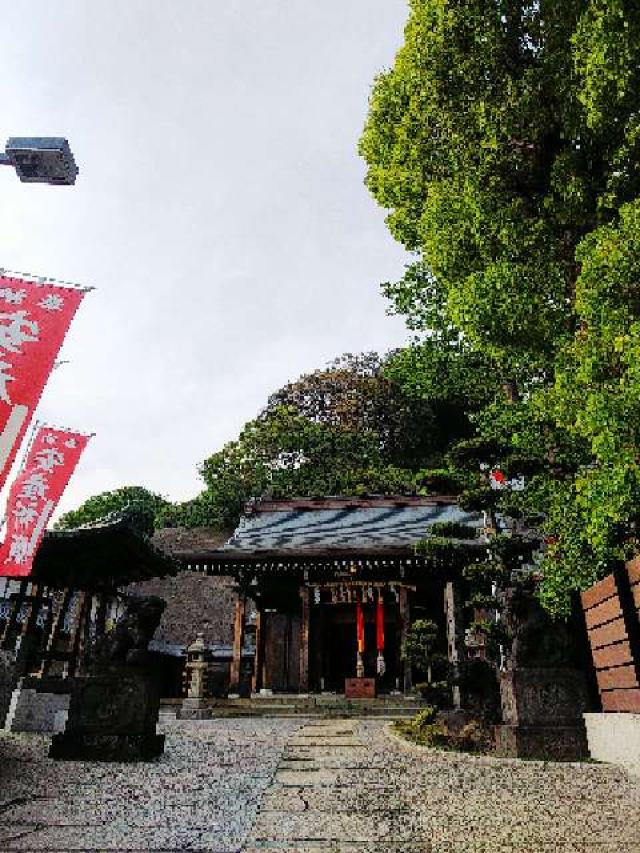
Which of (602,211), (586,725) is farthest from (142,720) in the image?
(602,211)

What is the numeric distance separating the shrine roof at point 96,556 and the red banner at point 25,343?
4500 millimetres

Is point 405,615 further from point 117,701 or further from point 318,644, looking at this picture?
point 117,701

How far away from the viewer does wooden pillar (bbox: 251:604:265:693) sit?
54.1 feet

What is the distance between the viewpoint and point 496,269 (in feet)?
22.6

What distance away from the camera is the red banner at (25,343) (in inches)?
190

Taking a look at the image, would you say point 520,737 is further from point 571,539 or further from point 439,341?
point 439,341

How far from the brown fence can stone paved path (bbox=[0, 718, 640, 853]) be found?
78 centimetres

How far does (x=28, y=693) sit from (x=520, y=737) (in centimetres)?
717

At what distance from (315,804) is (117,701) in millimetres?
3345

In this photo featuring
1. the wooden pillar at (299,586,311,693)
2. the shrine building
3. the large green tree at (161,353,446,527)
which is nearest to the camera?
the wooden pillar at (299,586,311,693)

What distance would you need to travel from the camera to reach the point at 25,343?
5199 mm

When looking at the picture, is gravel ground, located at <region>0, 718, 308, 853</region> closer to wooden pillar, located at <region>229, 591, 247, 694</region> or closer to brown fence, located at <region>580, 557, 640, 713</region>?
brown fence, located at <region>580, 557, 640, 713</region>

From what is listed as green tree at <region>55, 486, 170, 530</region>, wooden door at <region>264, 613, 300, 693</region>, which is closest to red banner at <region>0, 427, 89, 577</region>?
wooden door at <region>264, 613, 300, 693</region>

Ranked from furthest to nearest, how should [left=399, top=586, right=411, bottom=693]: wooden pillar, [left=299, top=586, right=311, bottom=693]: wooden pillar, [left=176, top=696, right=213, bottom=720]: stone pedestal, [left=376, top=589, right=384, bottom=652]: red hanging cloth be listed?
1. [left=376, top=589, right=384, bottom=652]: red hanging cloth
2. [left=299, top=586, right=311, bottom=693]: wooden pillar
3. [left=399, top=586, right=411, bottom=693]: wooden pillar
4. [left=176, top=696, right=213, bottom=720]: stone pedestal
